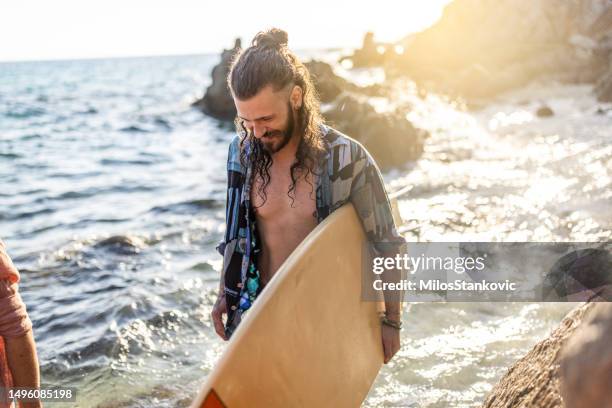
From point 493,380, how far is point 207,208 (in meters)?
5.72

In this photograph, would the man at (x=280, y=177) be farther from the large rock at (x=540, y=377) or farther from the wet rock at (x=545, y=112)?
the wet rock at (x=545, y=112)

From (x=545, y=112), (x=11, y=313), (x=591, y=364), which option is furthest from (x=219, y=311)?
(x=545, y=112)

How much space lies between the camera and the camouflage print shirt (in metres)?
2.36

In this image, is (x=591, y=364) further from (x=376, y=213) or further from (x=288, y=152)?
(x=288, y=152)

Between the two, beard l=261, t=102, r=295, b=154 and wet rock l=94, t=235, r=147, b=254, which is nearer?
beard l=261, t=102, r=295, b=154

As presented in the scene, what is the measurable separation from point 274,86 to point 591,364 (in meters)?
1.50

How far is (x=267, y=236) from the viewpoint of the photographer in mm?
2570

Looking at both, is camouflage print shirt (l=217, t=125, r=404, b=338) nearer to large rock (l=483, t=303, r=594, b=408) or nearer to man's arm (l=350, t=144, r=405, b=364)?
man's arm (l=350, t=144, r=405, b=364)

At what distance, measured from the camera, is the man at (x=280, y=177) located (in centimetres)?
227

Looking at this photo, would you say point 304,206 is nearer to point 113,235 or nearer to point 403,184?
point 113,235

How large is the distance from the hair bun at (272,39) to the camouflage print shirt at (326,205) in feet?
1.23

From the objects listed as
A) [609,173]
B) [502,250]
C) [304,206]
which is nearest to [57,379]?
[304,206]

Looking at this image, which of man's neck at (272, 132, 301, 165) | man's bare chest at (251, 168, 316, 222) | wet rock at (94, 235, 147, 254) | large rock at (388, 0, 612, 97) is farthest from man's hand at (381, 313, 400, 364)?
large rock at (388, 0, 612, 97)

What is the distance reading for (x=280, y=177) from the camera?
97.0 inches
